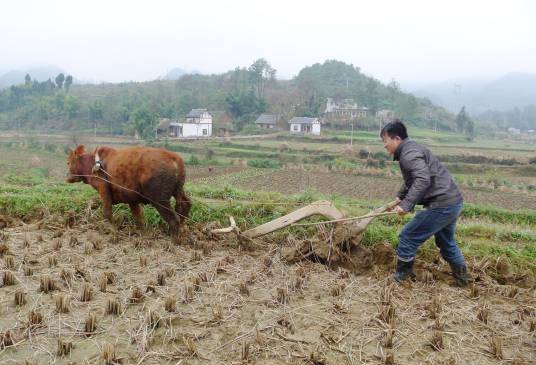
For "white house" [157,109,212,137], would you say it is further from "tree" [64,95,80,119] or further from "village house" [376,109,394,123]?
"village house" [376,109,394,123]

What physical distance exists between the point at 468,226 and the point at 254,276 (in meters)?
4.98

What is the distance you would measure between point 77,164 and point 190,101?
190ft

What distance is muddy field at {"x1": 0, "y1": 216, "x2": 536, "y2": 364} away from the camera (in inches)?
149

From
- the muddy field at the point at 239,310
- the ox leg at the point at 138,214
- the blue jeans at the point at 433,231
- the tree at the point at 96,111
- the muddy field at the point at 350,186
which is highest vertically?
the tree at the point at 96,111

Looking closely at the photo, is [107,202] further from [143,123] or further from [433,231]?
[143,123]

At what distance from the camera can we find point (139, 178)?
A: 6754 mm

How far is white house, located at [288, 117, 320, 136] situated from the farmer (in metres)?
46.3

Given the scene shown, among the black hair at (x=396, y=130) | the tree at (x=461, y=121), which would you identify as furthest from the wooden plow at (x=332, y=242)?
the tree at (x=461, y=121)

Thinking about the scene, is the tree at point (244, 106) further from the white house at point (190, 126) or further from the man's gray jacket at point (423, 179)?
the man's gray jacket at point (423, 179)

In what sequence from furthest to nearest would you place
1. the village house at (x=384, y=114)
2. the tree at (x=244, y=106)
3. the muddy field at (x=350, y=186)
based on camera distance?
the village house at (x=384, y=114), the tree at (x=244, y=106), the muddy field at (x=350, y=186)

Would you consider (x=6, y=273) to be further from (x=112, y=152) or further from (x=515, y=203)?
(x=515, y=203)

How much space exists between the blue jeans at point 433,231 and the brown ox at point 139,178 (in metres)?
3.42

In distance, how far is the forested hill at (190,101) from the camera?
56.2 m

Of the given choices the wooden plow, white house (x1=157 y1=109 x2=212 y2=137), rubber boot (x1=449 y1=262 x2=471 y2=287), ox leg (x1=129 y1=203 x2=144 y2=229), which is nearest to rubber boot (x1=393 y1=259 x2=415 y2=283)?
rubber boot (x1=449 y1=262 x2=471 y2=287)
